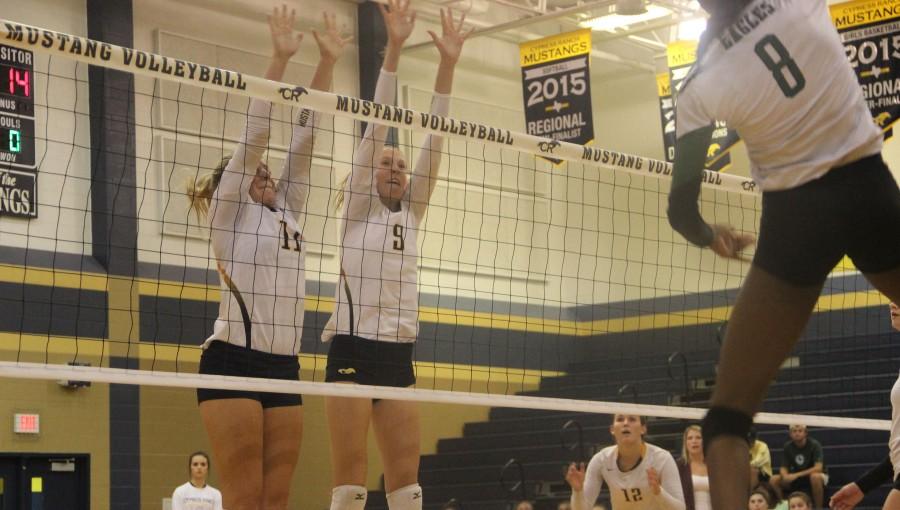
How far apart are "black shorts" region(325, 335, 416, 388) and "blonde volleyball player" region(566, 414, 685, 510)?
10.2 feet

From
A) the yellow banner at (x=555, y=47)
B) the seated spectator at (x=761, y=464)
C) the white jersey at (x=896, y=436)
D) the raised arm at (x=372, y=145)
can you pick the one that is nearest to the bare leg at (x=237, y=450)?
the raised arm at (x=372, y=145)

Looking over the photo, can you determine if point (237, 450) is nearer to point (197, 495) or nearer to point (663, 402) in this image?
point (197, 495)

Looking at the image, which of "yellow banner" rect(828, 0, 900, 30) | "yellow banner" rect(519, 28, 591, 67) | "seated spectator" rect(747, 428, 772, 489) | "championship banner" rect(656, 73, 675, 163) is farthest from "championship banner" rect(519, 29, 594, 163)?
→ "seated spectator" rect(747, 428, 772, 489)

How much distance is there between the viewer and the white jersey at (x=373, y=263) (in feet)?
20.9

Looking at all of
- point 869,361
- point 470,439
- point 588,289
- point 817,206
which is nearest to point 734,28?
point 817,206

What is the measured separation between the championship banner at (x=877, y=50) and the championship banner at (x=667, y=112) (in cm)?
440

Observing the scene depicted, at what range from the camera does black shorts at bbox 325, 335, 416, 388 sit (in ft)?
20.8

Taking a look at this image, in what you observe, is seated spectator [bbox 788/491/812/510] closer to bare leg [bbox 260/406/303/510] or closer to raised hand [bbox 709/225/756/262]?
bare leg [bbox 260/406/303/510]

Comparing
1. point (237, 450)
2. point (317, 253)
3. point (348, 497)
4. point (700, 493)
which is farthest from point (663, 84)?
point (237, 450)

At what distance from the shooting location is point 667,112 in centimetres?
1783

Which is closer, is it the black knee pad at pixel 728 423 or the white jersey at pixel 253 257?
the black knee pad at pixel 728 423

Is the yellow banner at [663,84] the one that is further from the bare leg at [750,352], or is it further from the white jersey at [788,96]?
the bare leg at [750,352]

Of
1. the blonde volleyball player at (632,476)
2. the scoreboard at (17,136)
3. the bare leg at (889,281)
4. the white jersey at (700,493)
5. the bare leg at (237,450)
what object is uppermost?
the scoreboard at (17,136)

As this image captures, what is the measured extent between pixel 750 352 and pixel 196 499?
11.9 metres
